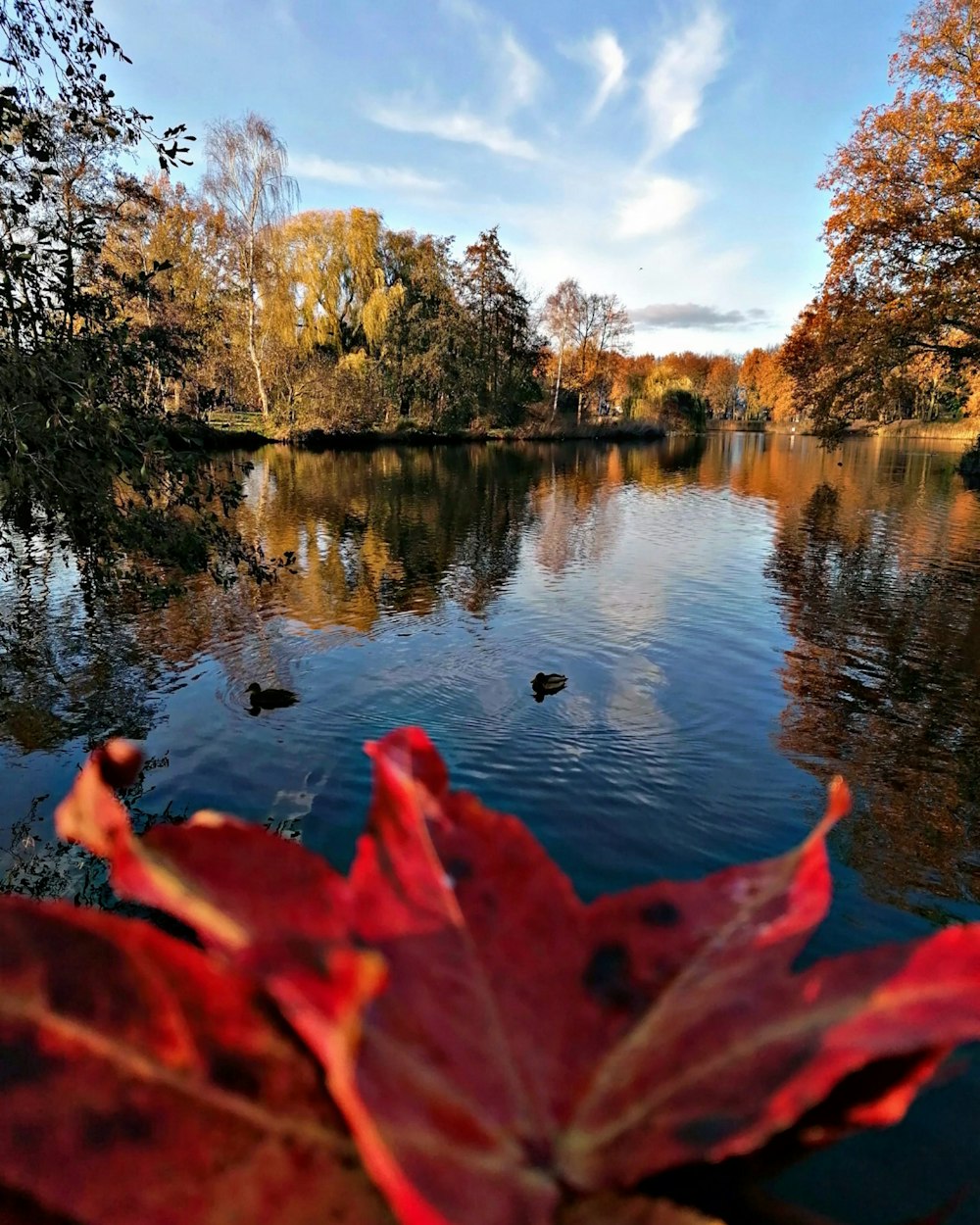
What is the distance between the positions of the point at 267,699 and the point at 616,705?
4694 mm

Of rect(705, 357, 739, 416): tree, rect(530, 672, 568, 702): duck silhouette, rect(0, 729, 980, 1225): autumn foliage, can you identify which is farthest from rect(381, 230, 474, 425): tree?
A: rect(705, 357, 739, 416): tree

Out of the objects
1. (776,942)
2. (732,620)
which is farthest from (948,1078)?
(732,620)

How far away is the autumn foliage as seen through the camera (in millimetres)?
551

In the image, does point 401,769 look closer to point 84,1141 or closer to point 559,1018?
point 559,1018

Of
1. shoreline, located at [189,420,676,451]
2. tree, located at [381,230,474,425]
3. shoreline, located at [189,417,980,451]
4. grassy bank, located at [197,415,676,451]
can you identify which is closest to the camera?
shoreline, located at [189,417,980,451]

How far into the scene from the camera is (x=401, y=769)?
33.7 inches

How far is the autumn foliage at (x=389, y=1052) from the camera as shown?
551mm

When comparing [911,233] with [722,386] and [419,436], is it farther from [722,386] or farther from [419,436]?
[722,386]

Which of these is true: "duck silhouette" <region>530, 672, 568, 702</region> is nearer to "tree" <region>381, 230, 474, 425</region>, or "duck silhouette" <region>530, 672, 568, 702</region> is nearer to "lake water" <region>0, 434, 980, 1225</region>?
"lake water" <region>0, 434, 980, 1225</region>

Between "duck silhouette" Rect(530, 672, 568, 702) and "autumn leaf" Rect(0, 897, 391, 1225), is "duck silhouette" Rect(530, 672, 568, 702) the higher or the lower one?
the lower one

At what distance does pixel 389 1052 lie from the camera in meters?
0.59

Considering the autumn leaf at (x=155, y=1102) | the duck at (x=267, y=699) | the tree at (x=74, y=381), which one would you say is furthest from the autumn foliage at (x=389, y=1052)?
the duck at (x=267, y=699)

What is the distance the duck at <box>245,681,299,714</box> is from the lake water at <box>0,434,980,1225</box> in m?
0.14

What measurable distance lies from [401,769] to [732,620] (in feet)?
44.6
